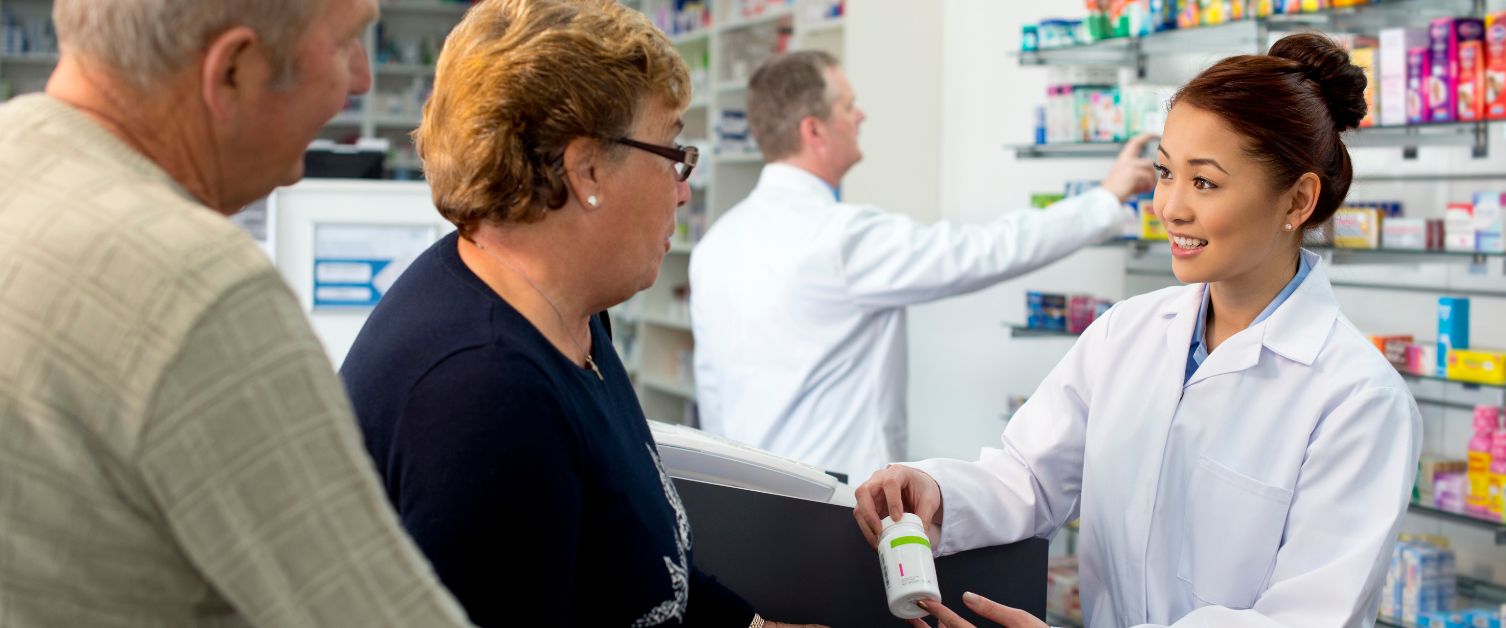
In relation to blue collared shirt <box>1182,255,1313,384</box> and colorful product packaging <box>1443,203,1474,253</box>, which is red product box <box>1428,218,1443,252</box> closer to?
colorful product packaging <box>1443,203,1474,253</box>

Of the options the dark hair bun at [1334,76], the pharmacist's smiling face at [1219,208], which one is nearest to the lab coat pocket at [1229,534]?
the pharmacist's smiling face at [1219,208]

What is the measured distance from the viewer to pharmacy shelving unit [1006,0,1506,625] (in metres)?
3.07

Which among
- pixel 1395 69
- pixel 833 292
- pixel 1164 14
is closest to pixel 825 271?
pixel 833 292

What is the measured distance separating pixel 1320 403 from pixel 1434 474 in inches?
63.3

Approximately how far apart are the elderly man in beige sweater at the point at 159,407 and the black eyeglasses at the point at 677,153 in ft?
1.84

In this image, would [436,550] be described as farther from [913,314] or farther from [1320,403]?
[913,314]

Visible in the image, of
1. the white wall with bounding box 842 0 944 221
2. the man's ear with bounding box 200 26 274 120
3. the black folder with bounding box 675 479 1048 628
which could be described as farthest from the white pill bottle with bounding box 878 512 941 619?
the white wall with bounding box 842 0 944 221

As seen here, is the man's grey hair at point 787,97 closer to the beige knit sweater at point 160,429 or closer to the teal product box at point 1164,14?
the teal product box at point 1164,14

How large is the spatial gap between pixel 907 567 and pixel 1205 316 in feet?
2.10

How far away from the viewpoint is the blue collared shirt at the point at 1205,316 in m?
1.88

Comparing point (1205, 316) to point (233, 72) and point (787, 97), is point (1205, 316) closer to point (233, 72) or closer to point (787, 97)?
point (233, 72)

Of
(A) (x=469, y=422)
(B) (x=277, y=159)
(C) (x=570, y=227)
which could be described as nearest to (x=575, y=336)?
(C) (x=570, y=227)

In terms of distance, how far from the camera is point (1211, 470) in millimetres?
1830

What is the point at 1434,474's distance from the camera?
3080mm
